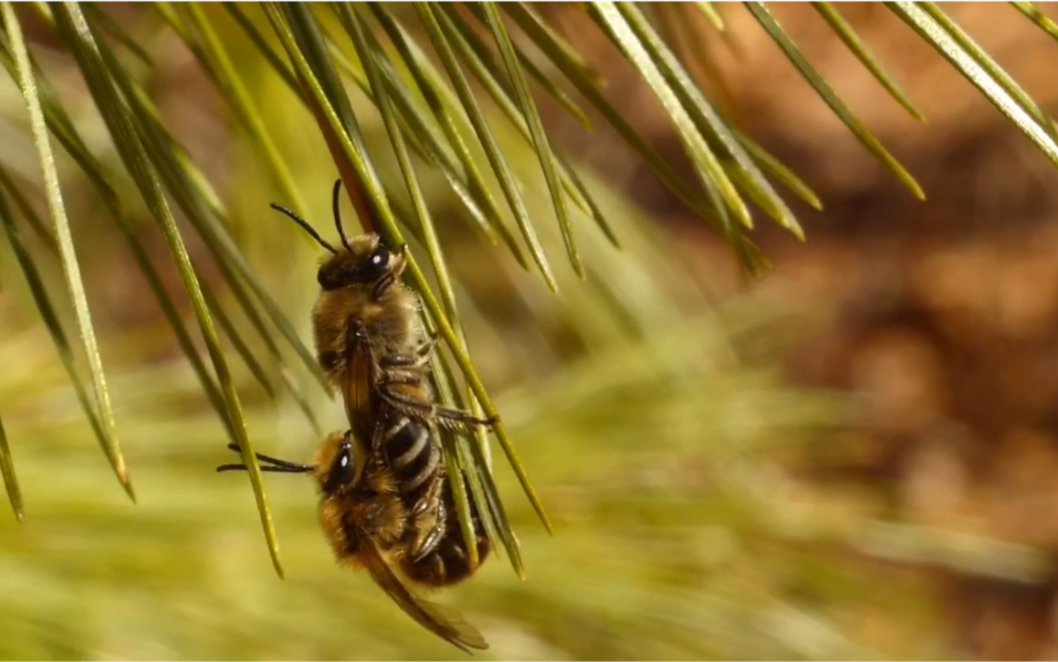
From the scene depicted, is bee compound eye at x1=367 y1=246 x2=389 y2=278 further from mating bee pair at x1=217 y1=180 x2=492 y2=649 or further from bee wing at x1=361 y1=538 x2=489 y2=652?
bee wing at x1=361 y1=538 x2=489 y2=652

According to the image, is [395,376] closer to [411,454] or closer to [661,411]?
[411,454]

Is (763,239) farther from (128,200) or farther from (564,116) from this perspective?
(128,200)

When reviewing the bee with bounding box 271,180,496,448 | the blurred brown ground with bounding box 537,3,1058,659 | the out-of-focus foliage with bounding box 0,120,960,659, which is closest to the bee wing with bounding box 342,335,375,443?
the bee with bounding box 271,180,496,448

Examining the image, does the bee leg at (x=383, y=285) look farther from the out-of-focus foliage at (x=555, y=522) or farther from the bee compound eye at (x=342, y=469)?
the out-of-focus foliage at (x=555, y=522)

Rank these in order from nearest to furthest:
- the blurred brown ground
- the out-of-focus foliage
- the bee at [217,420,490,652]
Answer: the bee at [217,420,490,652], the out-of-focus foliage, the blurred brown ground

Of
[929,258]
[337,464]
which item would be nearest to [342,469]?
[337,464]
